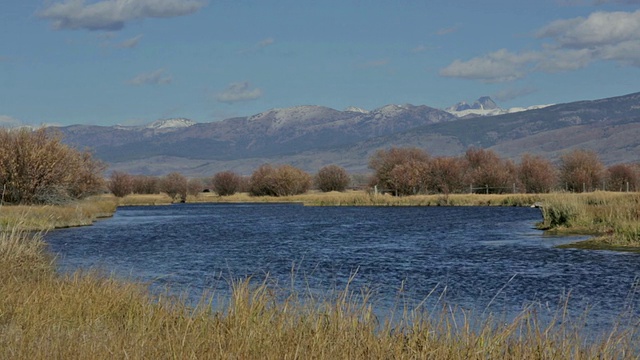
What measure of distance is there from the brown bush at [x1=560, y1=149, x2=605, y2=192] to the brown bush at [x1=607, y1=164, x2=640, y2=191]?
1.45m

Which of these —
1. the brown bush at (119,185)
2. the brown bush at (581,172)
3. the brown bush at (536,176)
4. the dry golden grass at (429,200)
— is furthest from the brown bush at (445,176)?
the brown bush at (119,185)

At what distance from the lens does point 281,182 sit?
108 m

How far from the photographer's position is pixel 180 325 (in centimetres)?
1117

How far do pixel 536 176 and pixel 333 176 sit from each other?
36.0 m

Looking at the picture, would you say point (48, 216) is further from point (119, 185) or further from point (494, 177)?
point (119, 185)

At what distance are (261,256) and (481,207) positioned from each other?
4541 centimetres

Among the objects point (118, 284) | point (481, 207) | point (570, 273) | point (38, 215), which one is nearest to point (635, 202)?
point (570, 273)

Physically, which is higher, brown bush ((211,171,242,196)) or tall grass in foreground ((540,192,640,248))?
brown bush ((211,171,242,196))

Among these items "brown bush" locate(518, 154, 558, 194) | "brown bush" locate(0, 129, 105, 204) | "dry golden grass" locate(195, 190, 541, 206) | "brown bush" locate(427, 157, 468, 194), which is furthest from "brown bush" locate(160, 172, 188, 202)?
"brown bush" locate(0, 129, 105, 204)

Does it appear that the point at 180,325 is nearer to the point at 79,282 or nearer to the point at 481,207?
the point at 79,282

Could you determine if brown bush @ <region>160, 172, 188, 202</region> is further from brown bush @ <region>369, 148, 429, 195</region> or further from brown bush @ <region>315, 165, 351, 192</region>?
brown bush @ <region>369, 148, 429, 195</region>

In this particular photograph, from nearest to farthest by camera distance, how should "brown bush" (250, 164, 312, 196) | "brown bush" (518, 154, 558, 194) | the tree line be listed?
the tree line < "brown bush" (518, 154, 558, 194) < "brown bush" (250, 164, 312, 196)

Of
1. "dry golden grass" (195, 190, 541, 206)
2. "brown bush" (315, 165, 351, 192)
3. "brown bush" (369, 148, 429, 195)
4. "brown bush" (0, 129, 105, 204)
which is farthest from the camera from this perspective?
"brown bush" (315, 165, 351, 192)

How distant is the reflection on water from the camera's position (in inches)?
738
